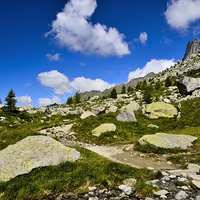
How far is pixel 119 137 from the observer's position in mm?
27609

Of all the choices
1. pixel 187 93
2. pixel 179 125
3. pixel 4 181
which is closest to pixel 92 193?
pixel 4 181

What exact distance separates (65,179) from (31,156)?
149 inches

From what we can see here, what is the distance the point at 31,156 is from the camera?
1345 centimetres

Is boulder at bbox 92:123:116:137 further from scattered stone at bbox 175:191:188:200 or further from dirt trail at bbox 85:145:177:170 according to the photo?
scattered stone at bbox 175:191:188:200

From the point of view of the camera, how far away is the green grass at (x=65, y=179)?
1011 centimetres

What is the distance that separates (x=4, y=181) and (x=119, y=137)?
59.9 ft

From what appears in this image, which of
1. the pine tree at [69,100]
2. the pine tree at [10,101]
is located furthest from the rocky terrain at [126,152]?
the pine tree at [69,100]

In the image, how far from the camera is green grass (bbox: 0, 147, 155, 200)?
1011 cm

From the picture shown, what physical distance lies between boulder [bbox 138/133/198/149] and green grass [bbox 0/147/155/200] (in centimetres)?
819

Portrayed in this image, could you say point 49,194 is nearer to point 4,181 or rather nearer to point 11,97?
point 4,181

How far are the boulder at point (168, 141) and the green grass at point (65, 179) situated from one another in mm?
8185

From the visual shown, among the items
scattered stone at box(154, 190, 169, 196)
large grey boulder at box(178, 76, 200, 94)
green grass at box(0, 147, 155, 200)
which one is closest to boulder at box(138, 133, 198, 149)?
green grass at box(0, 147, 155, 200)

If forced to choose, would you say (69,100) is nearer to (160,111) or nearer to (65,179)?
(160,111)

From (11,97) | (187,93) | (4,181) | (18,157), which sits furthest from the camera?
(187,93)
